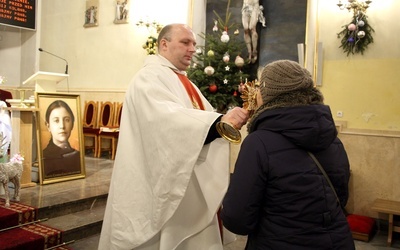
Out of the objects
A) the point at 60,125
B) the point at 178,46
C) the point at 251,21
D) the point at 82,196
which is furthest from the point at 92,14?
the point at 178,46

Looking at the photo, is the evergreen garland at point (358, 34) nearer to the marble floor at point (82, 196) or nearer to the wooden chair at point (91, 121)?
the marble floor at point (82, 196)

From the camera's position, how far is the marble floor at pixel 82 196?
13.7 feet

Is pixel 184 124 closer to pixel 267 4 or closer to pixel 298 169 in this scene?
pixel 298 169

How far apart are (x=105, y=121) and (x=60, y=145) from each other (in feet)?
10.5

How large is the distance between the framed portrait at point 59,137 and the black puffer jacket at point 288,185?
4224 mm

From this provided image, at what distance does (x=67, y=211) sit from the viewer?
442 cm

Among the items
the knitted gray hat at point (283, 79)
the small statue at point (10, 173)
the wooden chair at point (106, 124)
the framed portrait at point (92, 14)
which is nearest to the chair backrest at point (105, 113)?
the wooden chair at point (106, 124)

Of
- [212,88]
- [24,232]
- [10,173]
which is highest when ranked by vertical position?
[212,88]

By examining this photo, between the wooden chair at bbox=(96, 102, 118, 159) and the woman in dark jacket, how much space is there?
6603mm

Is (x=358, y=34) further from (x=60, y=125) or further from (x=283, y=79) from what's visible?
(x=283, y=79)

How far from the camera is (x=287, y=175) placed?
1453 mm

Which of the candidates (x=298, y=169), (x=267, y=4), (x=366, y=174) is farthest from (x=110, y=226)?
(x=267, y=4)

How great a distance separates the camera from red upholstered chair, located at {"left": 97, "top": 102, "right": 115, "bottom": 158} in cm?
798

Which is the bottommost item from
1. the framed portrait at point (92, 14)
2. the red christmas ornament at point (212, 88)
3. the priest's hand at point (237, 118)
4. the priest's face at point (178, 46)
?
the priest's hand at point (237, 118)
